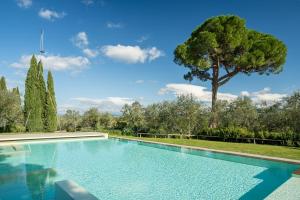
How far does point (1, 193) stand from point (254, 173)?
25.7ft

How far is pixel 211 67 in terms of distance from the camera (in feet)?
62.8

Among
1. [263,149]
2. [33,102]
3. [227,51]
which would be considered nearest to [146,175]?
[263,149]

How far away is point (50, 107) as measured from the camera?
2245 centimetres

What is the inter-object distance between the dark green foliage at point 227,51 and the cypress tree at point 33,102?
45.3 ft

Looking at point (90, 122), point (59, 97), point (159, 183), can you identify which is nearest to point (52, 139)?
point (59, 97)

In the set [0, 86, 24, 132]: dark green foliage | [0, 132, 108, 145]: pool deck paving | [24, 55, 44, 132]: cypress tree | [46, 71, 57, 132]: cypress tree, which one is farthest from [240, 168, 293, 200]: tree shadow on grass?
[0, 86, 24, 132]: dark green foliage

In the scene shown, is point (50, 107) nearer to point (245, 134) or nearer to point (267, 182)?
point (245, 134)

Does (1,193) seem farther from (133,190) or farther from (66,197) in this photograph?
(133,190)

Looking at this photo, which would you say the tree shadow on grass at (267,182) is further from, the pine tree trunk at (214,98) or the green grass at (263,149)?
the pine tree trunk at (214,98)

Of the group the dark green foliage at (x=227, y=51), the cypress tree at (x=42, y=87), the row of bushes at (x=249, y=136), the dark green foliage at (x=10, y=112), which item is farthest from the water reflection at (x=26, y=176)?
the dark green foliage at (x=227, y=51)

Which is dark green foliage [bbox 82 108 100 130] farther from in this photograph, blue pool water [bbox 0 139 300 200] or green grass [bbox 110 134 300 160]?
green grass [bbox 110 134 300 160]

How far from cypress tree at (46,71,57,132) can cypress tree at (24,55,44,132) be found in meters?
0.68

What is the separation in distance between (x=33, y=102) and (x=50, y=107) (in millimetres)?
1743

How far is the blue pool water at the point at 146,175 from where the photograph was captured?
6.11m
